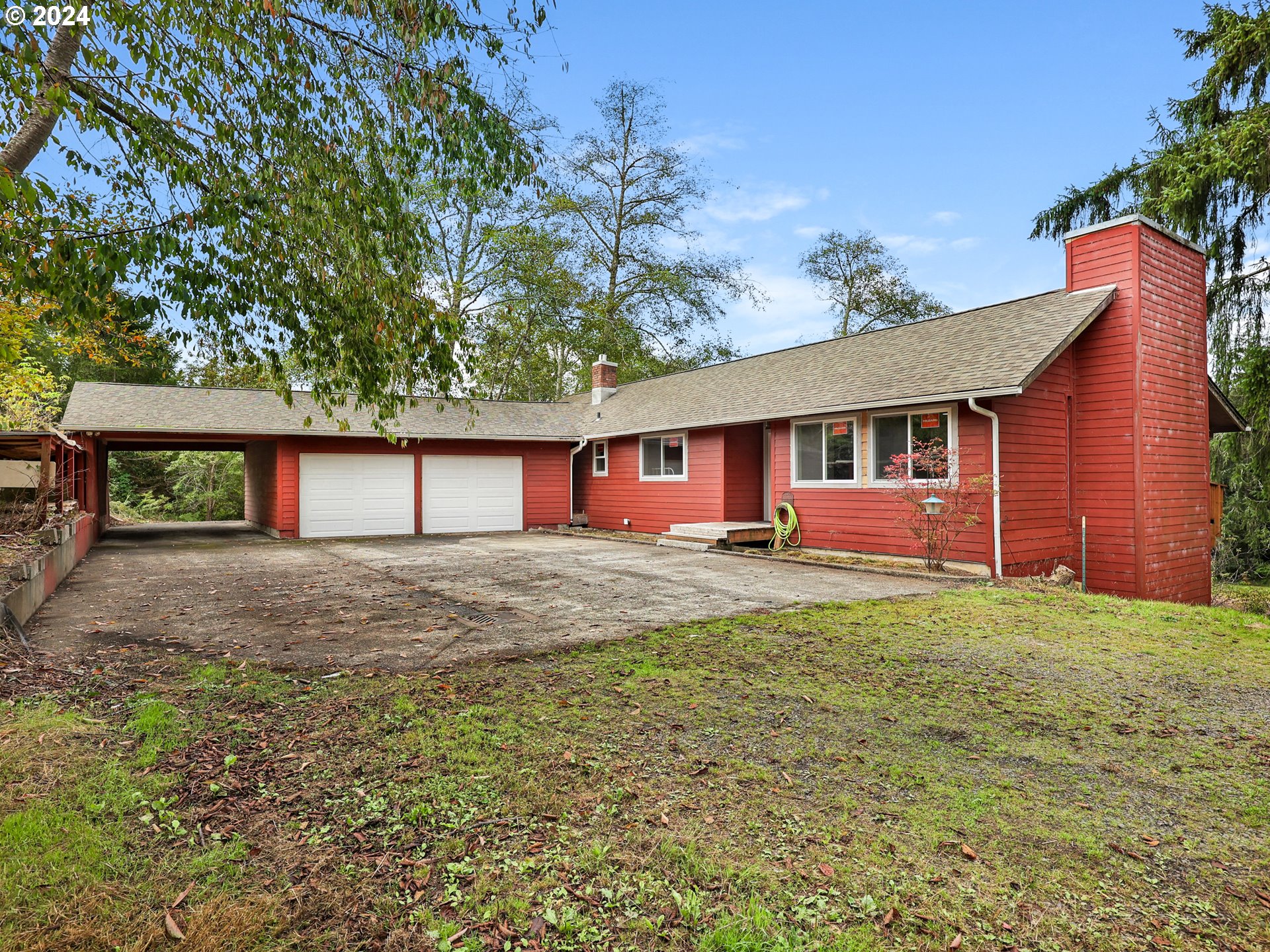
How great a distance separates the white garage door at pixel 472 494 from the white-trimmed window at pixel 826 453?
28.0 ft

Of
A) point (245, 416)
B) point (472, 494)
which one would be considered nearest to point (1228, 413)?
point (472, 494)

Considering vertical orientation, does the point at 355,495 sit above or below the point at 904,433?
below

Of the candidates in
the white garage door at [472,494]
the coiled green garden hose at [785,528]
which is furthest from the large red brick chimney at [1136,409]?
the white garage door at [472,494]

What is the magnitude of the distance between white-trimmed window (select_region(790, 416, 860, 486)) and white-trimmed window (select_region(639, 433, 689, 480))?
3.15 m

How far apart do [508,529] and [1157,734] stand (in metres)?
15.9

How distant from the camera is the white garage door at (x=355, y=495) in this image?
15.8 m

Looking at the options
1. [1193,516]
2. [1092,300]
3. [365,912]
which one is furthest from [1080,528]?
[365,912]

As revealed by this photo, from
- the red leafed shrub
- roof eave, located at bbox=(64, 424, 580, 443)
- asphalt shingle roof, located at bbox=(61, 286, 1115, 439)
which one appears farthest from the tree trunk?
the red leafed shrub

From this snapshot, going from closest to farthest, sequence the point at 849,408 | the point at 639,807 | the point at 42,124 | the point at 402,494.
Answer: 1. the point at 639,807
2. the point at 42,124
3. the point at 849,408
4. the point at 402,494

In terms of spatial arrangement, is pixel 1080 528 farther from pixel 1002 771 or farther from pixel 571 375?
pixel 571 375

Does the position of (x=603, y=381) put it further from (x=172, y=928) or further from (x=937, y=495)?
(x=172, y=928)

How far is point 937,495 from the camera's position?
33.0ft

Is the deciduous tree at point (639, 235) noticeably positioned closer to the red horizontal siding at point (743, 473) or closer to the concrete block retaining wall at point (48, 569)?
the red horizontal siding at point (743, 473)

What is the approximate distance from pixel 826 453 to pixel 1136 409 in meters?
4.67
